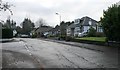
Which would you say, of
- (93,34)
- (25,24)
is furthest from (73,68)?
(25,24)

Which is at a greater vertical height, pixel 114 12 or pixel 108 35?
pixel 114 12

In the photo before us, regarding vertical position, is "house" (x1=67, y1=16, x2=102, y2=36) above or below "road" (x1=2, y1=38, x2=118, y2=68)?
above

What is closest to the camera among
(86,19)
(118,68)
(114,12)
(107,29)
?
(118,68)

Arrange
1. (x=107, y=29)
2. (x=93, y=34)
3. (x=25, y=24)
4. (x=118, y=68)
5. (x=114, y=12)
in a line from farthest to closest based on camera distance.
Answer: (x=25, y=24) < (x=93, y=34) < (x=107, y=29) < (x=114, y=12) < (x=118, y=68)

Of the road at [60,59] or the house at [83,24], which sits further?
the house at [83,24]

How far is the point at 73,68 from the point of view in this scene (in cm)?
1294

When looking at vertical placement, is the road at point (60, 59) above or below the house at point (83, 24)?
below

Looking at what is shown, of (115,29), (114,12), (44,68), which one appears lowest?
(44,68)

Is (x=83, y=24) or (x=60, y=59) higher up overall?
(x=83, y=24)

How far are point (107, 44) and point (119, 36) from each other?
8.95 feet

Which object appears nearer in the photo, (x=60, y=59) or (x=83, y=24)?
(x=60, y=59)

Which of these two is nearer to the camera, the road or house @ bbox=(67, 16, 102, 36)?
the road

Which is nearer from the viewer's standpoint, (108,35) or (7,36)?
(108,35)

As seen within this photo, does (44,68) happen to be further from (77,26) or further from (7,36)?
(77,26)
